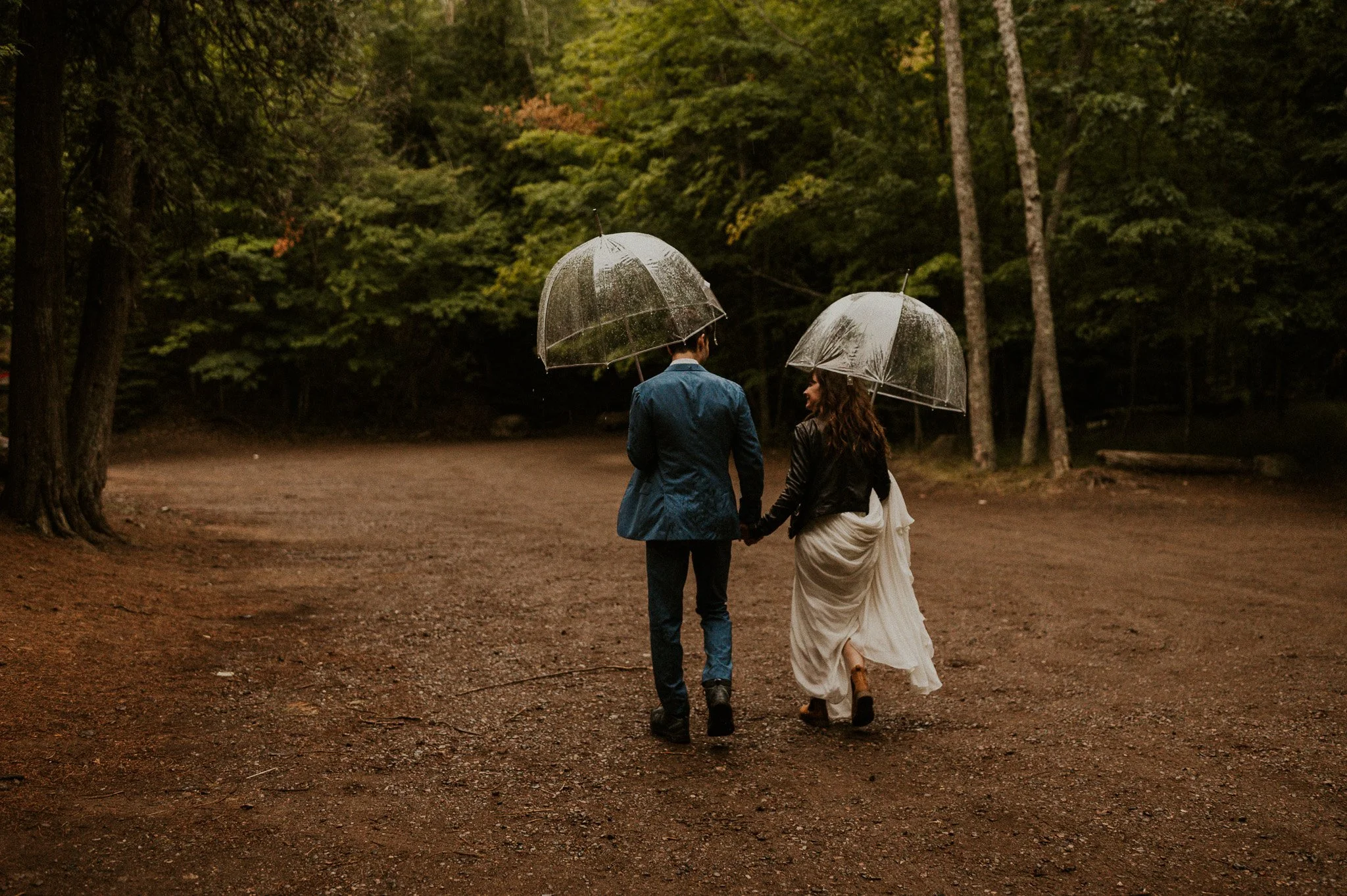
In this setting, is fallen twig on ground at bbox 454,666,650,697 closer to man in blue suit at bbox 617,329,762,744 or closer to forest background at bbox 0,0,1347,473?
man in blue suit at bbox 617,329,762,744

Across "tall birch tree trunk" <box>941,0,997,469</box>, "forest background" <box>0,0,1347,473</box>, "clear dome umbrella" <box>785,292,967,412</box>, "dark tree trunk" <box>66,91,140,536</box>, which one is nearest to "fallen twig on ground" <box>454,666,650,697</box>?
"clear dome umbrella" <box>785,292,967,412</box>

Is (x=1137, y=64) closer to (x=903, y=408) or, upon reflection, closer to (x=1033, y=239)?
(x=1033, y=239)

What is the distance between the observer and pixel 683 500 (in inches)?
171

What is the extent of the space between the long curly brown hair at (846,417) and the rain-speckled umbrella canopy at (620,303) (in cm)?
63

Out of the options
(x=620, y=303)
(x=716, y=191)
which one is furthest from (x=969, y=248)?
(x=620, y=303)

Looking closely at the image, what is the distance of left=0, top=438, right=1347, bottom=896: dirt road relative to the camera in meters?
3.21

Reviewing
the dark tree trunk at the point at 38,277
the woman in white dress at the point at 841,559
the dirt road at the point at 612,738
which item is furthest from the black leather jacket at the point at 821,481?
the dark tree trunk at the point at 38,277

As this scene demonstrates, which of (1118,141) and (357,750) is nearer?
(357,750)

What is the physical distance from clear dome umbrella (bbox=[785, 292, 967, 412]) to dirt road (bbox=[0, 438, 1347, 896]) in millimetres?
1641

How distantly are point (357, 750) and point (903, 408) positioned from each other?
782 inches

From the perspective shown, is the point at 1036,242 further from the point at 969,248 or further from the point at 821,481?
the point at 821,481

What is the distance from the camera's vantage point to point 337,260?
26.2m

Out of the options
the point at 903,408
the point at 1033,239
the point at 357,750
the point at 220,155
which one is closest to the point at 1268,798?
the point at 357,750

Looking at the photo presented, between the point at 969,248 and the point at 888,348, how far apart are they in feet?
37.3
